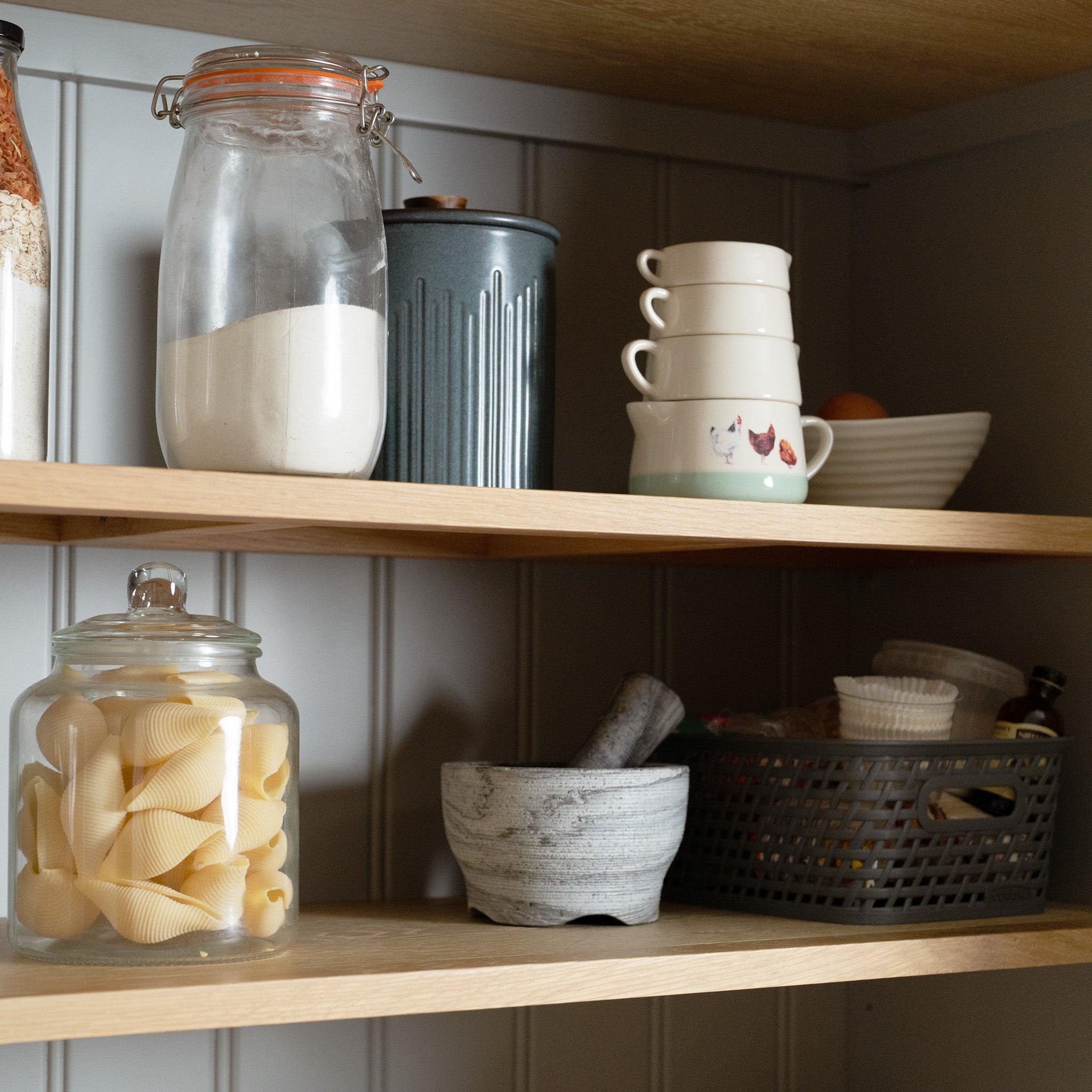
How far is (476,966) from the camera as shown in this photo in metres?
0.85

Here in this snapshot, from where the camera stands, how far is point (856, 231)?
4.50ft

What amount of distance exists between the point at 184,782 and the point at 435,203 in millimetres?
415

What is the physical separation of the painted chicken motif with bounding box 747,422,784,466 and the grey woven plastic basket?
0.70ft

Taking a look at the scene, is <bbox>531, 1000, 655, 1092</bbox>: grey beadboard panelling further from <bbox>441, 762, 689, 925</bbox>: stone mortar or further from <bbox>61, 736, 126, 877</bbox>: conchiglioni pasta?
<bbox>61, 736, 126, 877</bbox>: conchiglioni pasta

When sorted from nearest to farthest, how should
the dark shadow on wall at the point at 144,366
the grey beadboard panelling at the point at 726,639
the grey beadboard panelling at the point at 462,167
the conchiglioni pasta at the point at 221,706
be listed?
the conchiglioni pasta at the point at 221,706 < the dark shadow on wall at the point at 144,366 < the grey beadboard panelling at the point at 462,167 < the grey beadboard panelling at the point at 726,639

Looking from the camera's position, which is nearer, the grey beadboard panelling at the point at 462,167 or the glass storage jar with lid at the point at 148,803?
the glass storage jar with lid at the point at 148,803

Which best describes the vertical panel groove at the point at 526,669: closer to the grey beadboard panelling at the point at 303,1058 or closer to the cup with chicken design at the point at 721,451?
the grey beadboard panelling at the point at 303,1058

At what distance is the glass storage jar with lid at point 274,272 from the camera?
838 millimetres

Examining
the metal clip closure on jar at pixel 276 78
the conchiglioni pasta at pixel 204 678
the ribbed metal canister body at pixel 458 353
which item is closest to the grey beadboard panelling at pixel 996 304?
the ribbed metal canister body at pixel 458 353

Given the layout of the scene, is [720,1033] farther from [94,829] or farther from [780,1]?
[780,1]

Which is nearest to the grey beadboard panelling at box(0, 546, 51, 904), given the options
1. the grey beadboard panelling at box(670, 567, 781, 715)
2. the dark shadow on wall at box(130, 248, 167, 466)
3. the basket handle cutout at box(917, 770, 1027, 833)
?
the dark shadow on wall at box(130, 248, 167, 466)

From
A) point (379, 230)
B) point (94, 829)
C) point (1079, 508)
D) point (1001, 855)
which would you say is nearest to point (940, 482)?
point (1079, 508)

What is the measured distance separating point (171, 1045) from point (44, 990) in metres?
0.35

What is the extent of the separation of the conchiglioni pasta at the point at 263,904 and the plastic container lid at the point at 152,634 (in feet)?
0.46
